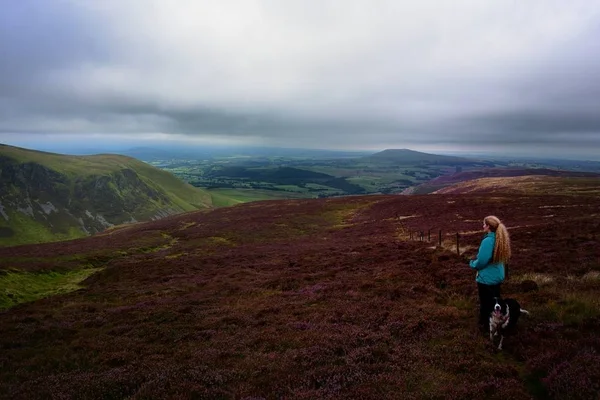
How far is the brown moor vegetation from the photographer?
9383 mm

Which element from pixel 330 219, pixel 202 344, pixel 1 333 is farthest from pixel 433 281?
pixel 330 219

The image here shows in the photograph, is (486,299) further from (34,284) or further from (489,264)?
(34,284)

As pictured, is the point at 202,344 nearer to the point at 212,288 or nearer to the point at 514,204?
the point at 212,288

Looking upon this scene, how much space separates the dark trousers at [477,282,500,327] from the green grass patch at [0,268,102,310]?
31.0 m

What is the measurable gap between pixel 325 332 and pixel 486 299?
5908mm

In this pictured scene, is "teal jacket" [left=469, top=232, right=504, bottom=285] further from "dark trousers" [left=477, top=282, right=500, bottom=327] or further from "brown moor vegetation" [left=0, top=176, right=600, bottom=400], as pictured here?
"brown moor vegetation" [left=0, top=176, right=600, bottom=400]

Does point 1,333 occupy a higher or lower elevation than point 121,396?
lower

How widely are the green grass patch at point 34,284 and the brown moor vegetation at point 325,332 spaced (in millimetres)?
3785

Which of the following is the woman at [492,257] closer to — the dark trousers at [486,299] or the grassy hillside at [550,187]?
the dark trousers at [486,299]

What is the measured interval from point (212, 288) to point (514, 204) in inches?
1900

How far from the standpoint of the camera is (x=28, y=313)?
21.8 metres

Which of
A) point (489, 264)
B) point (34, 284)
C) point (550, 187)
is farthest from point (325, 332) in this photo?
point (550, 187)

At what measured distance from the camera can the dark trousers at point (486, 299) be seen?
38.3ft

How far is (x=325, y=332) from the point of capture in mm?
13375
